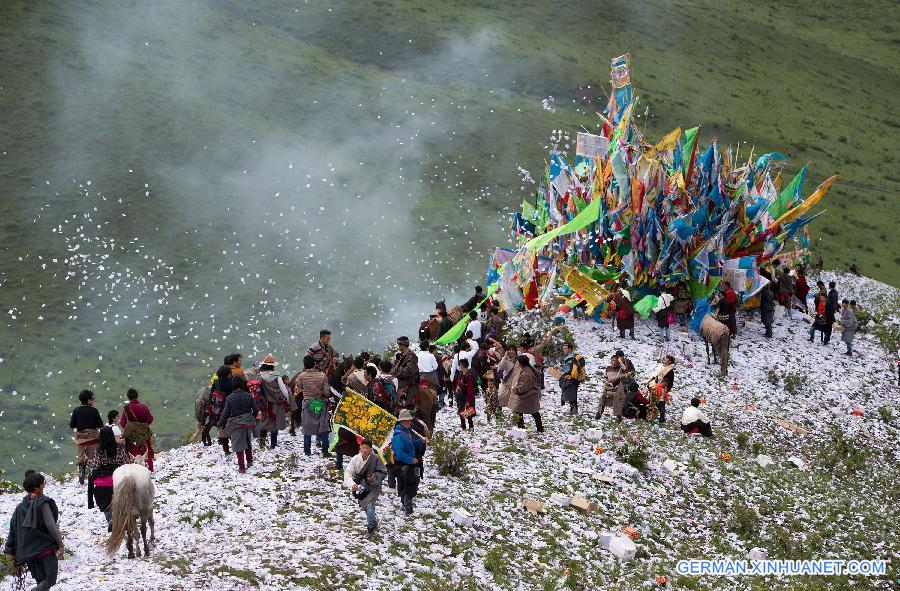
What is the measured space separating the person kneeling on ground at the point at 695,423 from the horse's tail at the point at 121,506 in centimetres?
1388

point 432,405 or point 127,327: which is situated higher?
point 432,405

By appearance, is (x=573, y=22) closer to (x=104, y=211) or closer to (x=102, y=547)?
(x=104, y=211)

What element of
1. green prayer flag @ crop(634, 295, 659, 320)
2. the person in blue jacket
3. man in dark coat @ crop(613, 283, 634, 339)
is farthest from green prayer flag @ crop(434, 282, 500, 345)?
the person in blue jacket

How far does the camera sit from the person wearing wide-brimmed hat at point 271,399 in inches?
722

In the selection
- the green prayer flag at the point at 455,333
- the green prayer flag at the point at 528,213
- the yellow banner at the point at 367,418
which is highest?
the green prayer flag at the point at 528,213

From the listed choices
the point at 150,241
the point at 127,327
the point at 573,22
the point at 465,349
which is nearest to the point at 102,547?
the point at 465,349

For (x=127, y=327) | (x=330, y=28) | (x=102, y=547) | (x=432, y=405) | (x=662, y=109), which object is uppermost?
(x=330, y=28)

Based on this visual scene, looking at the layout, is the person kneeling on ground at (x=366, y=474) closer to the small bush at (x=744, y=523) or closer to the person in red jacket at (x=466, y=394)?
the person in red jacket at (x=466, y=394)

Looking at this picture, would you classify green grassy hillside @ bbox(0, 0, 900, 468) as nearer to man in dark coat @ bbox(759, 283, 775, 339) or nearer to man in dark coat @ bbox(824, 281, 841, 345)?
man in dark coat @ bbox(759, 283, 775, 339)

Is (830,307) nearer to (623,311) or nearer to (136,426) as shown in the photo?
(623,311)

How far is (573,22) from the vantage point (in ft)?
291

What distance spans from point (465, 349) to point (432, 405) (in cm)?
421

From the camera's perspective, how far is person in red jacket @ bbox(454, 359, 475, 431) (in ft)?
69.5

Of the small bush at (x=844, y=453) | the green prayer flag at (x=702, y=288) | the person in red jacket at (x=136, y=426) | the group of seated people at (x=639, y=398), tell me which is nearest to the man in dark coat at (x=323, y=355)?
the person in red jacket at (x=136, y=426)
